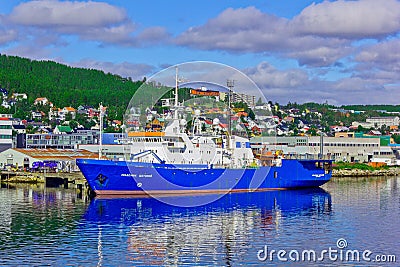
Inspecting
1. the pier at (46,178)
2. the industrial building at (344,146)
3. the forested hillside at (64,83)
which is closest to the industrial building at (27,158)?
the pier at (46,178)

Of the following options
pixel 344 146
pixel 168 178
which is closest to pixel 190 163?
pixel 168 178

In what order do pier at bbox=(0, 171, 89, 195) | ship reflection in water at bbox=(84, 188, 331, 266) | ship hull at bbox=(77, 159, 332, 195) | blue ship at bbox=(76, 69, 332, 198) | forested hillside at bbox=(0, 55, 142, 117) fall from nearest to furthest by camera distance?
ship reflection in water at bbox=(84, 188, 331, 266), ship hull at bbox=(77, 159, 332, 195), blue ship at bbox=(76, 69, 332, 198), pier at bbox=(0, 171, 89, 195), forested hillside at bbox=(0, 55, 142, 117)

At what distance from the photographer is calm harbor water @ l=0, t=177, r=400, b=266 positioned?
25.5 m

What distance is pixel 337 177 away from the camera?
252ft

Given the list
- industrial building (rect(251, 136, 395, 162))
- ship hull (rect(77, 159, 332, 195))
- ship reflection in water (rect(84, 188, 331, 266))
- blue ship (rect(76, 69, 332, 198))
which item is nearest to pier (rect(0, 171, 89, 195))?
blue ship (rect(76, 69, 332, 198))

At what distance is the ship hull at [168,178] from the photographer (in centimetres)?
4400

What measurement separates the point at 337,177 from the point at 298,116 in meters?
96.5

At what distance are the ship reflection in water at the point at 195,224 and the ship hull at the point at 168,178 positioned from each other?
1260mm

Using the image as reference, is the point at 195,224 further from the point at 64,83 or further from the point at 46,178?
the point at 64,83

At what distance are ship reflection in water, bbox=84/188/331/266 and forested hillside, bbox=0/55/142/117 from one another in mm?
89167

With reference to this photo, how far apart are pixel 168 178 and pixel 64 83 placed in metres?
136

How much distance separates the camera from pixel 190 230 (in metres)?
31.6

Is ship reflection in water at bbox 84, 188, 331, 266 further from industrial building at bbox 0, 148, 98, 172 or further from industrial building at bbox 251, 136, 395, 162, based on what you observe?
industrial building at bbox 251, 136, 395, 162

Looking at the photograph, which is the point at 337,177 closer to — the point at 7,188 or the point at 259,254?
the point at 7,188
